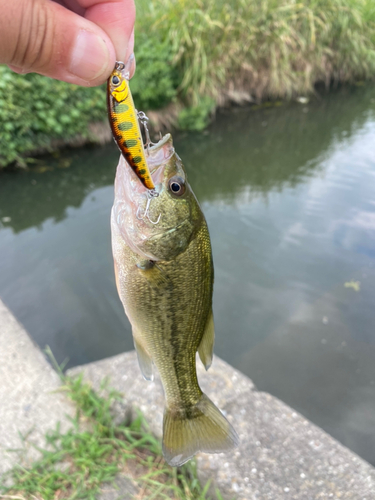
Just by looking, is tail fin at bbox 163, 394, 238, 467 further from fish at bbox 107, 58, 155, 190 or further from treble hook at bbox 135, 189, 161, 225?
fish at bbox 107, 58, 155, 190

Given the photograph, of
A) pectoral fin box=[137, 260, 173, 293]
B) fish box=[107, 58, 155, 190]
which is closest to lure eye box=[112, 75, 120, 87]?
fish box=[107, 58, 155, 190]

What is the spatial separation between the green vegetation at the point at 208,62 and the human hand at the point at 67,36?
561 cm

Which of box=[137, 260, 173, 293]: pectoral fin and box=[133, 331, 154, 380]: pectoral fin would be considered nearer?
box=[137, 260, 173, 293]: pectoral fin

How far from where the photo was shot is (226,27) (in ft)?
26.6

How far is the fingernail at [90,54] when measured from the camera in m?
1.10

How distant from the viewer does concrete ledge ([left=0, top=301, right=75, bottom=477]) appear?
237cm

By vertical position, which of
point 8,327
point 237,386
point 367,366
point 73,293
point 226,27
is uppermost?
point 226,27

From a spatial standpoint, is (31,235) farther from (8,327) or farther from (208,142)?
(208,142)

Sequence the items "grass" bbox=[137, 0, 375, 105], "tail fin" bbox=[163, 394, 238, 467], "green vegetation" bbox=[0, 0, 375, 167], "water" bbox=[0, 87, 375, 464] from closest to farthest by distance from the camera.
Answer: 1. "tail fin" bbox=[163, 394, 238, 467]
2. "water" bbox=[0, 87, 375, 464]
3. "green vegetation" bbox=[0, 0, 375, 167]
4. "grass" bbox=[137, 0, 375, 105]

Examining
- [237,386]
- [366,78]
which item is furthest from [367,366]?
[366,78]

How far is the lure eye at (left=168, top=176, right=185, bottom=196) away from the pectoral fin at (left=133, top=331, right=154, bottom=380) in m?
0.70

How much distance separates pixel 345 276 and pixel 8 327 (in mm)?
3904

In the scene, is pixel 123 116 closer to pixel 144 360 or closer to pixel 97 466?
pixel 144 360

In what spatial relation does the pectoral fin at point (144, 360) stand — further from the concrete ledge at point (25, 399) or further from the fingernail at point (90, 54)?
the concrete ledge at point (25, 399)
